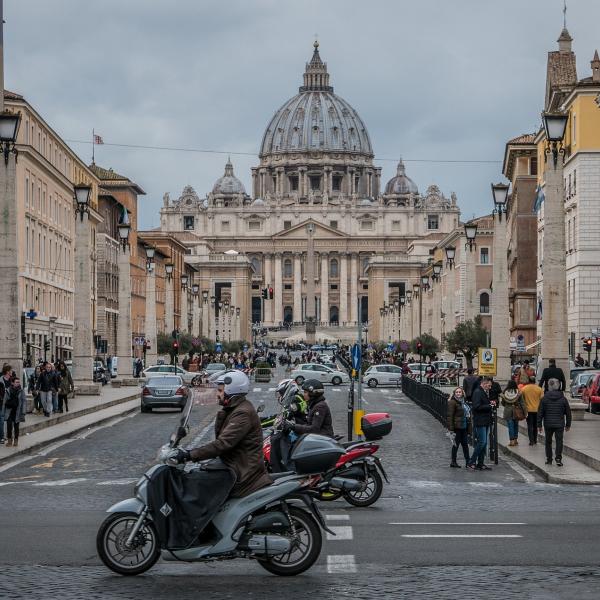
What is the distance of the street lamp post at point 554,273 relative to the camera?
33.1 metres

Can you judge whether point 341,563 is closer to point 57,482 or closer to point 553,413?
point 57,482

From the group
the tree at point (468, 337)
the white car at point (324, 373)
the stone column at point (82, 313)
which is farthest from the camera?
the white car at point (324, 373)

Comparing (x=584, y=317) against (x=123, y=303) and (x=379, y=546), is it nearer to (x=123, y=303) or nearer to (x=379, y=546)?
(x=123, y=303)

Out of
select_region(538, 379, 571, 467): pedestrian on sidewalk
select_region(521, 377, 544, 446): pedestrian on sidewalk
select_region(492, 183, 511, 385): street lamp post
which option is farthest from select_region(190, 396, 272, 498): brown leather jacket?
select_region(492, 183, 511, 385): street lamp post

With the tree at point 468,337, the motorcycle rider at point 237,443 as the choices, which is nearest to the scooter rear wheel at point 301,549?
the motorcycle rider at point 237,443

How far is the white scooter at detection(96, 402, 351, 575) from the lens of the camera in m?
11.6

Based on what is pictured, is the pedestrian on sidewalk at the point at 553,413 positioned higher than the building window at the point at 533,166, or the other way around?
the building window at the point at 533,166

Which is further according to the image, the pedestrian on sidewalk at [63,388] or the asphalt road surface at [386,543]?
the pedestrian on sidewalk at [63,388]

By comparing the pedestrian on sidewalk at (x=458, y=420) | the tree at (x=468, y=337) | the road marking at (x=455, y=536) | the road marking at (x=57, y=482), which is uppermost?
the tree at (x=468, y=337)

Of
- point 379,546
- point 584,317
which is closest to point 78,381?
point 584,317

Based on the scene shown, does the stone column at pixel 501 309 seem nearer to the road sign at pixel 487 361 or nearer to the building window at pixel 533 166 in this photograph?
the road sign at pixel 487 361

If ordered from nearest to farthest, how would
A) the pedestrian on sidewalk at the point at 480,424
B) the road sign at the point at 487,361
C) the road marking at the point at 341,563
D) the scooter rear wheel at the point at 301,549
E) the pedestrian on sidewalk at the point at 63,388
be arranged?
the scooter rear wheel at the point at 301,549 → the road marking at the point at 341,563 → the pedestrian on sidewalk at the point at 480,424 → the road sign at the point at 487,361 → the pedestrian on sidewalk at the point at 63,388

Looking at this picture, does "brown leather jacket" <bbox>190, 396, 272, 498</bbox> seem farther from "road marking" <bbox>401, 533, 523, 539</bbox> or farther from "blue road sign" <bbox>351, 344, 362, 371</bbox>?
"blue road sign" <bbox>351, 344, 362, 371</bbox>

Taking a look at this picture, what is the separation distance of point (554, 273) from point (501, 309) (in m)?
12.0
